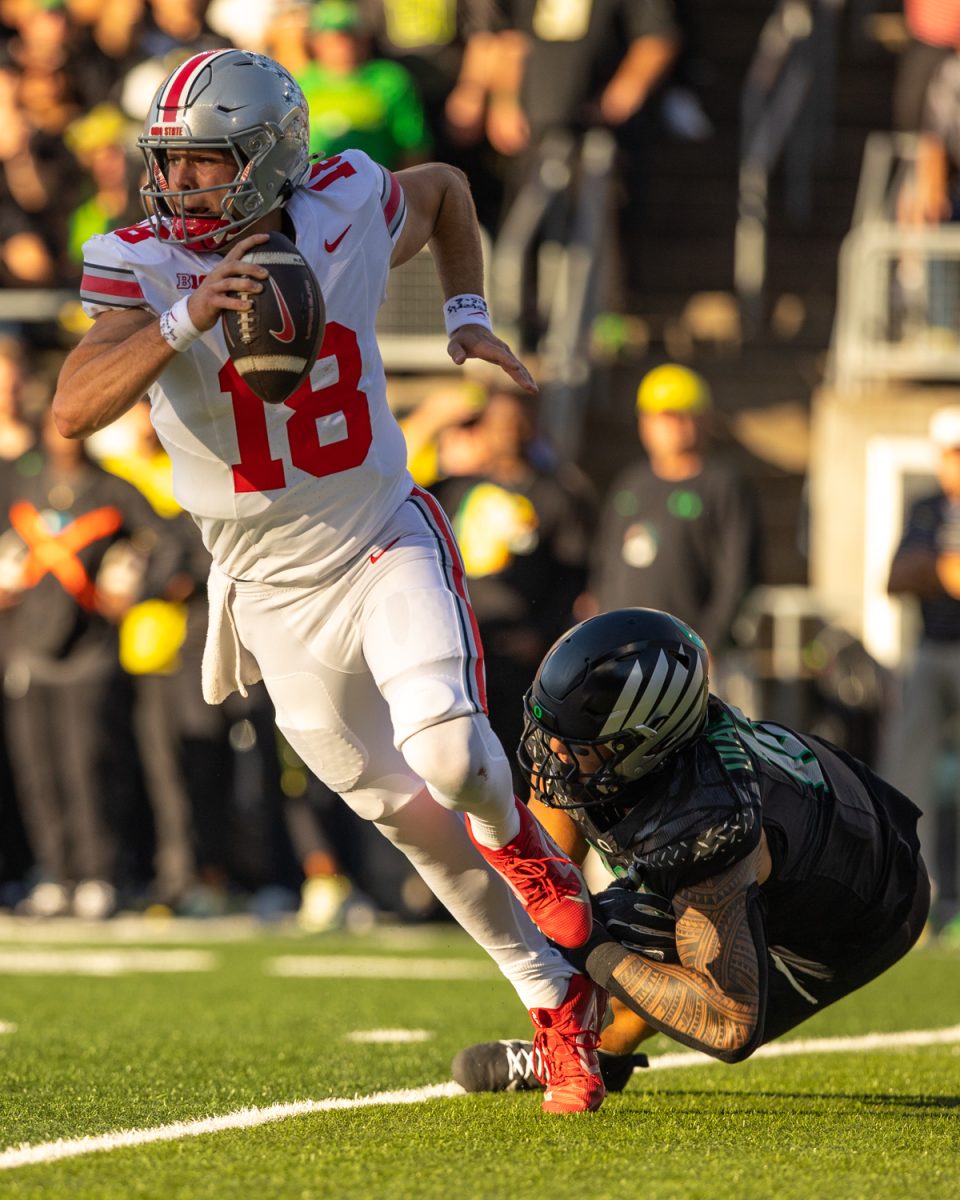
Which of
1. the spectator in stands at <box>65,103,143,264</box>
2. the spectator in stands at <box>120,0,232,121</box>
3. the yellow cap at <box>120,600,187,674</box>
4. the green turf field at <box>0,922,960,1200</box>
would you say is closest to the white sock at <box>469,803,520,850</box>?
the green turf field at <box>0,922,960,1200</box>

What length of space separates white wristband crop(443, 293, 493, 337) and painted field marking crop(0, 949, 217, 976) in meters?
3.09

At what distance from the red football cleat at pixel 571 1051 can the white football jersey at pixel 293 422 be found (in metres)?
0.97

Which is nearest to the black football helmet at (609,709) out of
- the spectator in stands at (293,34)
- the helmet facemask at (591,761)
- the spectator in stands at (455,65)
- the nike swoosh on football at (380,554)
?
the helmet facemask at (591,761)

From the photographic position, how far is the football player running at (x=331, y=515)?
384 centimetres

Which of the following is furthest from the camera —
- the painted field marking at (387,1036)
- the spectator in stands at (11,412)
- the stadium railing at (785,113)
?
the stadium railing at (785,113)

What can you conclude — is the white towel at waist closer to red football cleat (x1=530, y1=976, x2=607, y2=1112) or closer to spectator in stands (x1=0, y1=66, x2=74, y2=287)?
red football cleat (x1=530, y1=976, x2=607, y2=1112)

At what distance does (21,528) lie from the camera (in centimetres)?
863

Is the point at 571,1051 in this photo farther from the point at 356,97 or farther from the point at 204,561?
the point at 356,97

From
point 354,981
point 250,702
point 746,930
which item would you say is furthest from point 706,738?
point 250,702

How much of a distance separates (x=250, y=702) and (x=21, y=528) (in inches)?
47.3

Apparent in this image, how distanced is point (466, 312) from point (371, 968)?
3126 mm

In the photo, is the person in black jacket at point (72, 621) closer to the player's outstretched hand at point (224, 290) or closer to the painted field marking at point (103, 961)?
the painted field marking at point (103, 961)

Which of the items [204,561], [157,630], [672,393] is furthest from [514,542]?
[157,630]

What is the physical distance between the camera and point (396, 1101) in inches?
161
